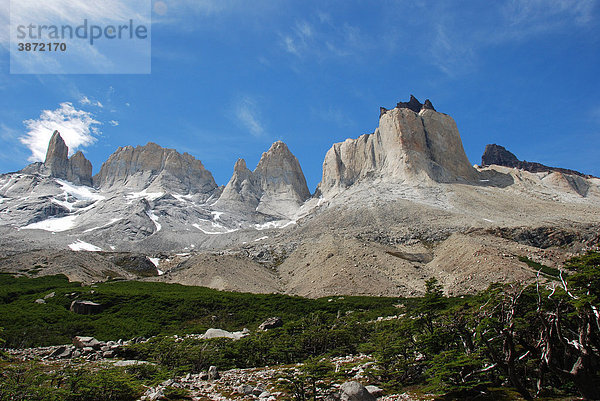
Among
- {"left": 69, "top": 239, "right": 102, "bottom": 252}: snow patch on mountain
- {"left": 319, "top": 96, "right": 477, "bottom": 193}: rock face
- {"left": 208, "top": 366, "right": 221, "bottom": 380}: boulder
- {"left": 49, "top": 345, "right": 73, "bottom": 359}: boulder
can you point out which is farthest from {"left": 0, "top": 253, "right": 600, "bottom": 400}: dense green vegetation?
{"left": 319, "top": 96, "right": 477, "bottom": 193}: rock face

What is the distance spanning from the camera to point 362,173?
155500 millimetres

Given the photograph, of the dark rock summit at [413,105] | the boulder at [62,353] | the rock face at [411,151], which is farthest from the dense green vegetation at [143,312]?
the dark rock summit at [413,105]

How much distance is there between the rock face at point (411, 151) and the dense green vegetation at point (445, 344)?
10306 centimetres

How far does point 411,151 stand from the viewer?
133375 mm

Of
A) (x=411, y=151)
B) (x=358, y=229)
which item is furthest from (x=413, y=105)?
(x=358, y=229)

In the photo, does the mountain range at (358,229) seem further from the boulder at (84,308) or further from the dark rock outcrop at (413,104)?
the boulder at (84,308)

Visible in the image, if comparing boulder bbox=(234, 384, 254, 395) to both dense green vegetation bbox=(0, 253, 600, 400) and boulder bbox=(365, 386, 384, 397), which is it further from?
boulder bbox=(365, 386, 384, 397)

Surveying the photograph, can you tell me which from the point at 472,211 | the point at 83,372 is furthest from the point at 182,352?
the point at 472,211

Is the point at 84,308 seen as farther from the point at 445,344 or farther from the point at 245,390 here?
the point at 445,344

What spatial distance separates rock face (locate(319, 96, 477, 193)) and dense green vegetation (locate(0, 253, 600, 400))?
338 feet

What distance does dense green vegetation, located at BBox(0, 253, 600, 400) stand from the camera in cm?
965

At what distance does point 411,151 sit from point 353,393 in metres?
131

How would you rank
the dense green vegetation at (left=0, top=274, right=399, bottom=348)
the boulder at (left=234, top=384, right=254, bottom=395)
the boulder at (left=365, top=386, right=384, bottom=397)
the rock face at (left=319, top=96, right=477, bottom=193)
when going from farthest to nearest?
1. the rock face at (left=319, top=96, right=477, bottom=193)
2. the dense green vegetation at (left=0, top=274, right=399, bottom=348)
3. the boulder at (left=234, top=384, right=254, bottom=395)
4. the boulder at (left=365, top=386, right=384, bottom=397)

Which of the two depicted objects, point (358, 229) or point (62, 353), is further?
point (358, 229)
